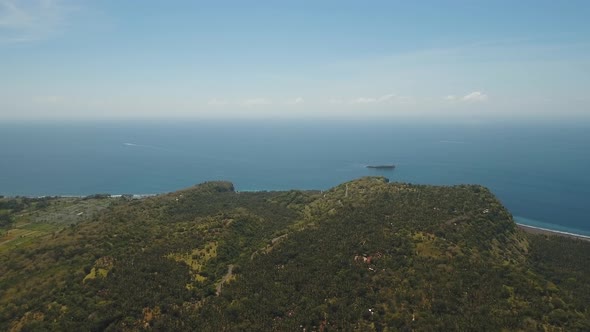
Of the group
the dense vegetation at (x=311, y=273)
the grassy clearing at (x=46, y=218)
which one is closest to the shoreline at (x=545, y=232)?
the dense vegetation at (x=311, y=273)

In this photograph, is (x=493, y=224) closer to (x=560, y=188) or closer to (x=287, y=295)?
(x=287, y=295)

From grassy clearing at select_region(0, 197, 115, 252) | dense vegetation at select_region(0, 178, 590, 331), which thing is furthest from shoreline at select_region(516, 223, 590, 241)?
grassy clearing at select_region(0, 197, 115, 252)

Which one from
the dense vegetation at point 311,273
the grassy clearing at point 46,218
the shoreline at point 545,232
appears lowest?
the shoreline at point 545,232

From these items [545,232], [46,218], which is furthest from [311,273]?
[46,218]

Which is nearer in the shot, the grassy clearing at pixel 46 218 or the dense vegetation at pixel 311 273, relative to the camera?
the dense vegetation at pixel 311 273

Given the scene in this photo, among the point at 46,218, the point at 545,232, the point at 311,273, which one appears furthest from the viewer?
the point at 46,218

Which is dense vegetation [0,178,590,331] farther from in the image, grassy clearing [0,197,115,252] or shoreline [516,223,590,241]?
shoreline [516,223,590,241]

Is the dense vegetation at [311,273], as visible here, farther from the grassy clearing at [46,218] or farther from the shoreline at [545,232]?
the shoreline at [545,232]

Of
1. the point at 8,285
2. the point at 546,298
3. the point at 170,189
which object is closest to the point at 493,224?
the point at 546,298

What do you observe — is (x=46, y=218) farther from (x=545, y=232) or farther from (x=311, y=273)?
(x=545, y=232)
